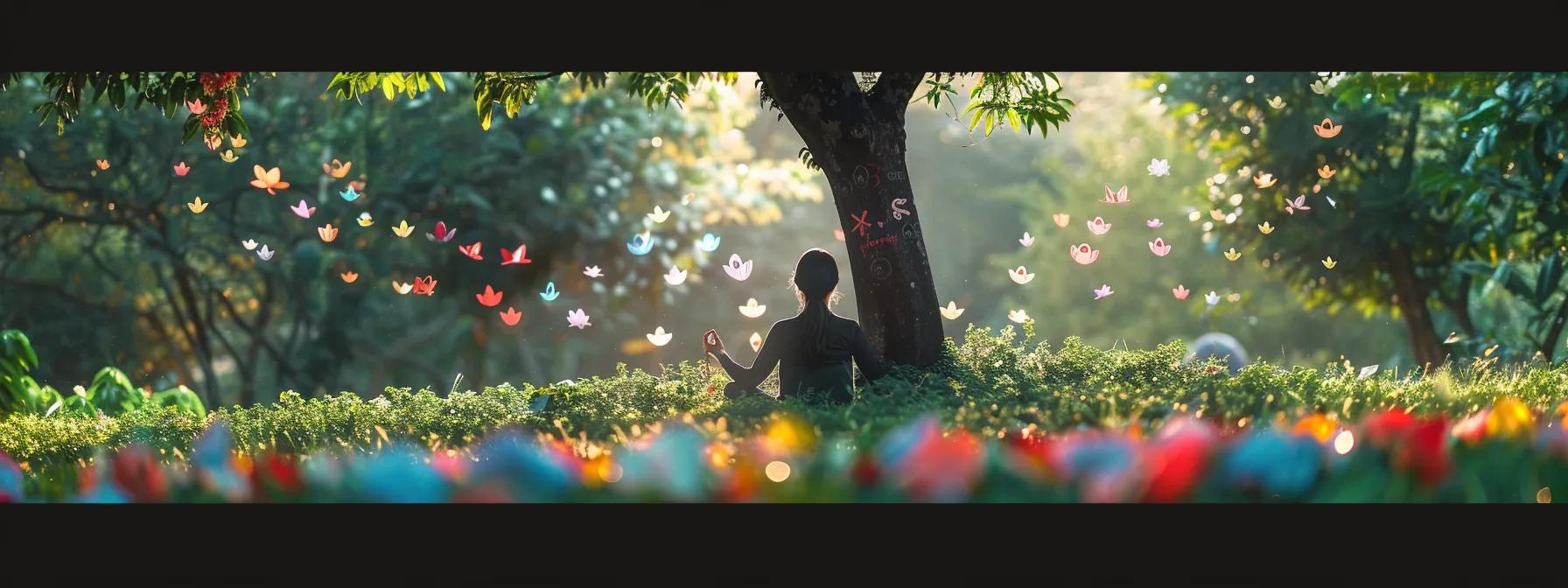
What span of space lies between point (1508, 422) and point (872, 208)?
2.92 m

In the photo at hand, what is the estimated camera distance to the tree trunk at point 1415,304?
1253 centimetres

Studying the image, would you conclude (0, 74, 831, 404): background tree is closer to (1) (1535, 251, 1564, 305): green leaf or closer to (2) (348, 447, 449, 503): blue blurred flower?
(1) (1535, 251, 1564, 305): green leaf

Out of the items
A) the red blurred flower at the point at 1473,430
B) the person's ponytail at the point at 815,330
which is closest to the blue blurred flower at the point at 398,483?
the person's ponytail at the point at 815,330

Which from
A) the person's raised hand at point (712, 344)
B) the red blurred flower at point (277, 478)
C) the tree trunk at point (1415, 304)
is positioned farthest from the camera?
the tree trunk at point (1415, 304)

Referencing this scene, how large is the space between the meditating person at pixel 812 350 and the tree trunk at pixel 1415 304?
28.7 feet

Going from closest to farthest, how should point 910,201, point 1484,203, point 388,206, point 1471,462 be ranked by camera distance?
1. point 1471,462
2. point 910,201
3. point 1484,203
4. point 388,206

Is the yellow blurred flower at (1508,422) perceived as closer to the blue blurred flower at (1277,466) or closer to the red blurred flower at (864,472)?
the blue blurred flower at (1277,466)

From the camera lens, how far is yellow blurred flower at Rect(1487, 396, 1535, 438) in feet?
14.3

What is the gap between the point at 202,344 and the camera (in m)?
13.0

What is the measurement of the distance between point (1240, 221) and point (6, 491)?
37.8 feet

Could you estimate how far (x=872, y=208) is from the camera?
6.27 meters

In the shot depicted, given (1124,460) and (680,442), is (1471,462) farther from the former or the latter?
(680,442)
